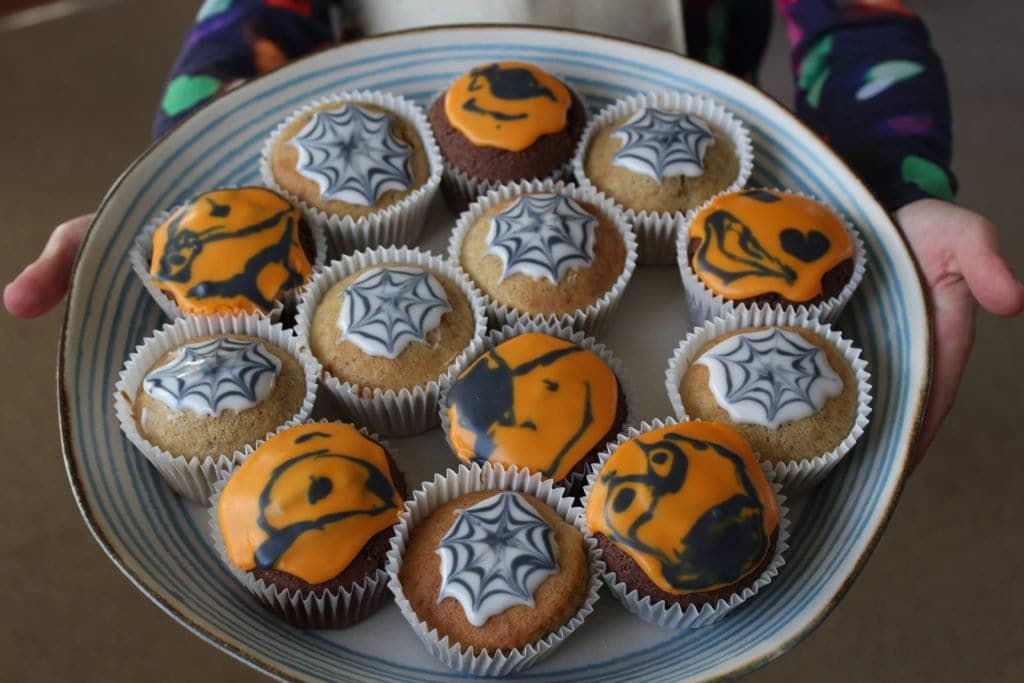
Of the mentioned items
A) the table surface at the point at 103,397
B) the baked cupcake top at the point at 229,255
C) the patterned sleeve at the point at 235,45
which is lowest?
the table surface at the point at 103,397

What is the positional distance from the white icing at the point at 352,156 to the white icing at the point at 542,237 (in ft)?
0.70

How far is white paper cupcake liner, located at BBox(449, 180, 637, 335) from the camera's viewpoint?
168 cm

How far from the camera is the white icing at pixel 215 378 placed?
58.9 inches

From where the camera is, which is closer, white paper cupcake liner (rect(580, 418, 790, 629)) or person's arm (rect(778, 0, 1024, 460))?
white paper cupcake liner (rect(580, 418, 790, 629))

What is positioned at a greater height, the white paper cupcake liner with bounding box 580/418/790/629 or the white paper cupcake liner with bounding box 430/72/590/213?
the white paper cupcake liner with bounding box 430/72/590/213

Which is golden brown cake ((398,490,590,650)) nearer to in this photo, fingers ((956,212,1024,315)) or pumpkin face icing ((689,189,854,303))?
pumpkin face icing ((689,189,854,303))

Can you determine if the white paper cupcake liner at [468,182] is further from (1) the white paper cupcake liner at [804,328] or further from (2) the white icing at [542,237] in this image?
(1) the white paper cupcake liner at [804,328]

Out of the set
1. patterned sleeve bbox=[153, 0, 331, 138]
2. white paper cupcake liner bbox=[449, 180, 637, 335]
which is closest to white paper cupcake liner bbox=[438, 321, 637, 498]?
white paper cupcake liner bbox=[449, 180, 637, 335]

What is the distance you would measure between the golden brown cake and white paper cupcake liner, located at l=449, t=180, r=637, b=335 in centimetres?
37

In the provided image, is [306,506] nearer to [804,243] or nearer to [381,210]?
[381,210]

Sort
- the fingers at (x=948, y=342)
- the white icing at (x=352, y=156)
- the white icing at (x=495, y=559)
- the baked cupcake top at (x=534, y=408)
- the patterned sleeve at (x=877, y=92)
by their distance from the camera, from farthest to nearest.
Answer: the patterned sleeve at (x=877, y=92) < the white icing at (x=352, y=156) < the fingers at (x=948, y=342) < the baked cupcake top at (x=534, y=408) < the white icing at (x=495, y=559)

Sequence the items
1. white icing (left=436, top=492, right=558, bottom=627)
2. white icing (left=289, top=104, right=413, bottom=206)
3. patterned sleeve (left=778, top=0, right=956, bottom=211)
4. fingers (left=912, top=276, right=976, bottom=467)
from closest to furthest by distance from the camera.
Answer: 1. white icing (left=436, top=492, right=558, bottom=627)
2. fingers (left=912, top=276, right=976, bottom=467)
3. white icing (left=289, top=104, right=413, bottom=206)
4. patterned sleeve (left=778, top=0, right=956, bottom=211)

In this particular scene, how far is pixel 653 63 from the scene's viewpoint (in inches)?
78.2

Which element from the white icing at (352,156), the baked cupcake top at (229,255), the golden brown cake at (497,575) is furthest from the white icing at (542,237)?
the golden brown cake at (497,575)
